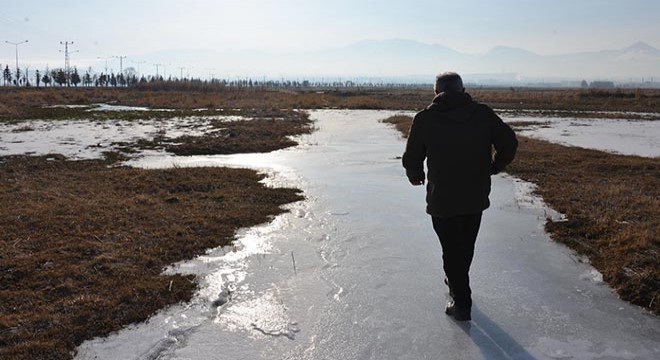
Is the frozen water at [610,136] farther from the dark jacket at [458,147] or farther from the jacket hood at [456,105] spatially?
the jacket hood at [456,105]

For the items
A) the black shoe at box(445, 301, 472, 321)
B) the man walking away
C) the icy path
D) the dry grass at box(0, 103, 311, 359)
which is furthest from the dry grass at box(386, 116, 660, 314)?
the dry grass at box(0, 103, 311, 359)

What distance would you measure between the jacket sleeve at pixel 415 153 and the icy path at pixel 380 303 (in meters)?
1.18

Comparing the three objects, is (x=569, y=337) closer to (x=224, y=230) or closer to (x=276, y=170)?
(x=224, y=230)

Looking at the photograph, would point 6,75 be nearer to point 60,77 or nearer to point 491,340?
point 60,77

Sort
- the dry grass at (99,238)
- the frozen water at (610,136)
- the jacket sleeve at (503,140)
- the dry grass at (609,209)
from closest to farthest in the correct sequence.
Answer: the jacket sleeve at (503,140) < the dry grass at (99,238) < the dry grass at (609,209) < the frozen water at (610,136)

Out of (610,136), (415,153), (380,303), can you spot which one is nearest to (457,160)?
(415,153)

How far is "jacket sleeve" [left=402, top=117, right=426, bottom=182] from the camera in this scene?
3598mm

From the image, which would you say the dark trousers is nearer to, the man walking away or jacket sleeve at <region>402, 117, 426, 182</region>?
the man walking away

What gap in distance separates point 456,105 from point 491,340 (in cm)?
175

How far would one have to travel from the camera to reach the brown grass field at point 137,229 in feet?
12.9

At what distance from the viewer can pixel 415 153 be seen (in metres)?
3.69

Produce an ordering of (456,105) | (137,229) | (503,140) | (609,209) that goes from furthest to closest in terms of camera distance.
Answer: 1. (609,209)
2. (137,229)
3. (503,140)
4. (456,105)

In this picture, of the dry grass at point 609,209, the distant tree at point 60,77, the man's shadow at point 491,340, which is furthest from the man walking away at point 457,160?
the distant tree at point 60,77

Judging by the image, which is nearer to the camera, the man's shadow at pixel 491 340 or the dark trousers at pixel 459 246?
the man's shadow at pixel 491 340
